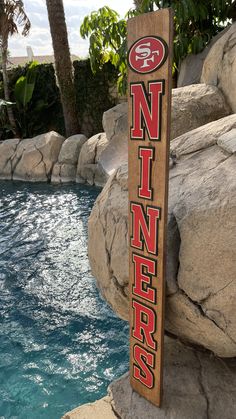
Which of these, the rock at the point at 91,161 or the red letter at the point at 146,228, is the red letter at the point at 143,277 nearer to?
the red letter at the point at 146,228

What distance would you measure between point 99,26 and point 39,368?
7164 mm

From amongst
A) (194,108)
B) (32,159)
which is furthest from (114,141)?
(32,159)

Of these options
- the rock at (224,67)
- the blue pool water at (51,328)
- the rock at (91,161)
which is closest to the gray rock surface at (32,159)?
the rock at (91,161)

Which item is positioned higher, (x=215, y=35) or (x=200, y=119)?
(x=215, y=35)

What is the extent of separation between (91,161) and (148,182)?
7.05 meters

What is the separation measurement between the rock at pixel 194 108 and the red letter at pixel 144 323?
3.20 meters

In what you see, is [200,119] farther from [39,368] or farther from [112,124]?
[39,368]

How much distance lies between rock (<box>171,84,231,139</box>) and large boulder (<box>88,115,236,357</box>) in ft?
7.80

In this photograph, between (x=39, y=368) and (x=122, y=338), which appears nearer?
(x=39, y=368)

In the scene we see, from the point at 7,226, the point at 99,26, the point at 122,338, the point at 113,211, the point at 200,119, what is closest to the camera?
the point at 113,211

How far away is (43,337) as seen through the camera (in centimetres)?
349

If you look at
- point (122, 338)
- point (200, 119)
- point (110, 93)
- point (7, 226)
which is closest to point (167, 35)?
point (122, 338)

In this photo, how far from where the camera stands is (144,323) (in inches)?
81.9

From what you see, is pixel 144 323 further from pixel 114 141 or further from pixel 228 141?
pixel 114 141
